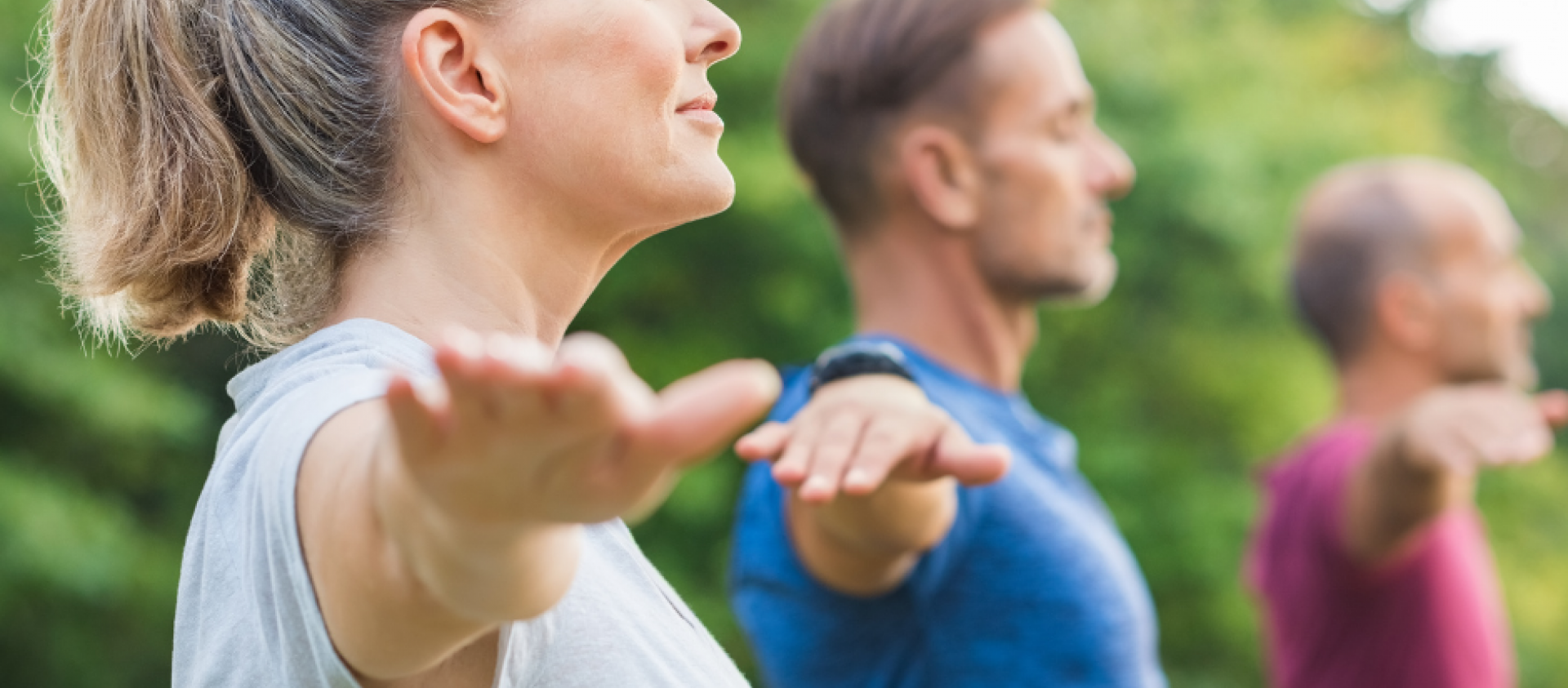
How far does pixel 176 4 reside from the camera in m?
1.46

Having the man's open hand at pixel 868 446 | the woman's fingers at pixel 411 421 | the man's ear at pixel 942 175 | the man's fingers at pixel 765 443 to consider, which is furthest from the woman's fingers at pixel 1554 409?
the woman's fingers at pixel 411 421

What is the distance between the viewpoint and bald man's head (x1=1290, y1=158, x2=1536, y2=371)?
4.16 meters

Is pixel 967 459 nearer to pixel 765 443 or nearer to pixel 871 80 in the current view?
pixel 765 443

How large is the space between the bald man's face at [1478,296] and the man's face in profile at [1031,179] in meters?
1.77

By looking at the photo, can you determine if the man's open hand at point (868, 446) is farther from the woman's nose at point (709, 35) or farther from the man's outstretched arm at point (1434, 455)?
the man's outstretched arm at point (1434, 455)

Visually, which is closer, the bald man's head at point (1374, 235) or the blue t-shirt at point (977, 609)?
the blue t-shirt at point (977, 609)

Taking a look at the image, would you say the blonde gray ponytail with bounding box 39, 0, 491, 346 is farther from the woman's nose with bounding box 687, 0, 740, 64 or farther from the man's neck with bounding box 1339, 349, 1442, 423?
the man's neck with bounding box 1339, 349, 1442, 423

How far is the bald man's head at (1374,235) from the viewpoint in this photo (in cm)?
416

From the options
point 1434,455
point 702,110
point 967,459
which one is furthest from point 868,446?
point 1434,455

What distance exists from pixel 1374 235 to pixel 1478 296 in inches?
12.7

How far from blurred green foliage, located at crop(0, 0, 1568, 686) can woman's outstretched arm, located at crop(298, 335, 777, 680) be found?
448 cm

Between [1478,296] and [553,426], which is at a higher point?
[553,426]

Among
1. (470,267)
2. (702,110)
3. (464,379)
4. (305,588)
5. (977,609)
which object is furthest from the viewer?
(977,609)

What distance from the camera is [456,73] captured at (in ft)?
4.64
